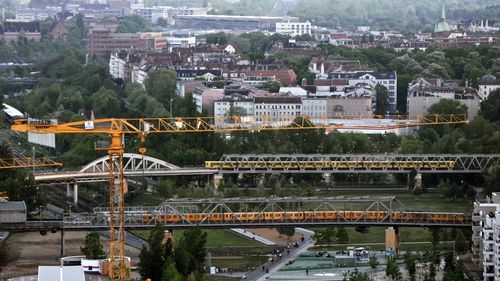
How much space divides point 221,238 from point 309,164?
1254cm

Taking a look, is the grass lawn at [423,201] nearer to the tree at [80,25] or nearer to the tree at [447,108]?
the tree at [447,108]

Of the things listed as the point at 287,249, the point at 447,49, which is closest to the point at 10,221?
the point at 287,249

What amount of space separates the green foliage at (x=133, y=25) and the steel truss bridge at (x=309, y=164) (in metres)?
83.6

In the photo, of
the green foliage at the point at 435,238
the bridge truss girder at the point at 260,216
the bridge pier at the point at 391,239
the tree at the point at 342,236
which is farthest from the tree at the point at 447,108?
the bridge pier at the point at 391,239

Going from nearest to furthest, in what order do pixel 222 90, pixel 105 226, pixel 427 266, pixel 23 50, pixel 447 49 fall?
pixel 427 266
pixel 105 226
pixel 222 90
pixel 447 49
pixel 23 50

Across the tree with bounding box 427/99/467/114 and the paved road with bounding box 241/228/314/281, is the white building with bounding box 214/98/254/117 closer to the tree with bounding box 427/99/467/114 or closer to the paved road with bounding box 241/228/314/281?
the tree with bounding box 427/99/467/114

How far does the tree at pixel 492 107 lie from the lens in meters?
78.8

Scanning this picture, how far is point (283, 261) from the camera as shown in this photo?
50.2 metres

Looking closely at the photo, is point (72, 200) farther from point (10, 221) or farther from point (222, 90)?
point (222, 90)

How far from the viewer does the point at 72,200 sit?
62875mm

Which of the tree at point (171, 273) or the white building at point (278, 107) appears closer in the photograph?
the tree at point (171, 273)

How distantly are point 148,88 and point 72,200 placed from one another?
106 ft

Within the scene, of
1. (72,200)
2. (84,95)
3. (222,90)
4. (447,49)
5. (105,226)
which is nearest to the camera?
(105,226)

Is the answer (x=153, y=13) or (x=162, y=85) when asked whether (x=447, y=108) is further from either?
(x=153, y=13)
